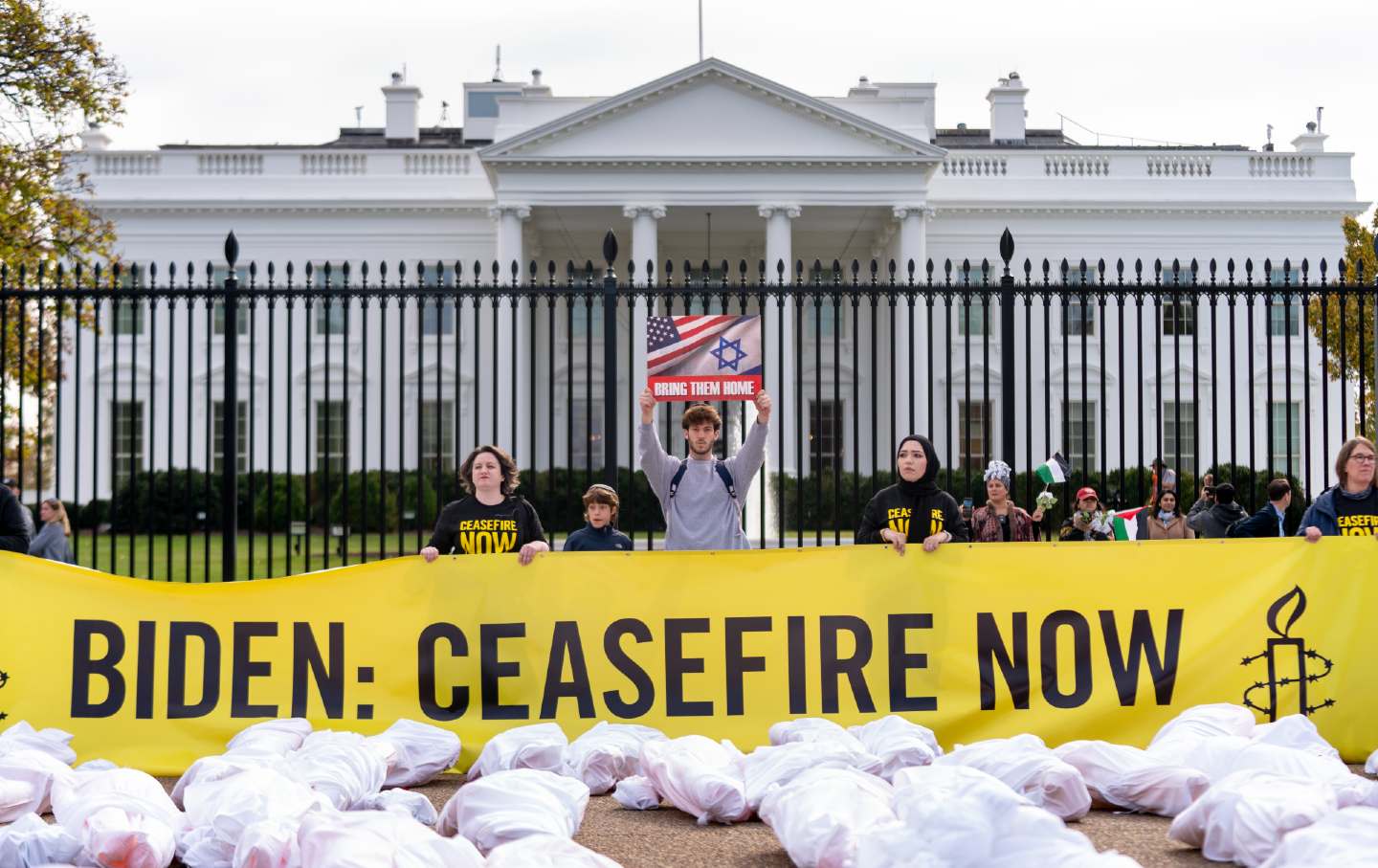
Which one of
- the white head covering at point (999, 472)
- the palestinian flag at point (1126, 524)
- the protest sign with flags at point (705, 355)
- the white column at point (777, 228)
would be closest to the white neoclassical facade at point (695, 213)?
the white column at point (777, 228)

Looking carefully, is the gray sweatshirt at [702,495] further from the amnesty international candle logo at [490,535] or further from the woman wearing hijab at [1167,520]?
the woman wearing hijab at [1167,520]

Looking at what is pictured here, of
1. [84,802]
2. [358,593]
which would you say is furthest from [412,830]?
[358,593]

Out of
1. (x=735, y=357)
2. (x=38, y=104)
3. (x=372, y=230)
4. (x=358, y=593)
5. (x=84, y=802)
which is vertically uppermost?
(x=372, y=230)

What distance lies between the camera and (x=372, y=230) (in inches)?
1523

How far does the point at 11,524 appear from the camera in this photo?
23.7 ft

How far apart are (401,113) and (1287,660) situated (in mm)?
43947

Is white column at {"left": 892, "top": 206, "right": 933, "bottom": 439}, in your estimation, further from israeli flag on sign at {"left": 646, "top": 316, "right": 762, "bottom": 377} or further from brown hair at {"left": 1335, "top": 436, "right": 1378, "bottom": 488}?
brown hair at {"left": 1335, "top": 436, "right": 1378, "bottom": 488}

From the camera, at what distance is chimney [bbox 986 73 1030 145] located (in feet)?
152

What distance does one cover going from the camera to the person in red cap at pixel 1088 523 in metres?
11.1

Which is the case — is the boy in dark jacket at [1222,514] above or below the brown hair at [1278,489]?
below

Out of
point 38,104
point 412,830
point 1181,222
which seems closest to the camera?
point 412,830

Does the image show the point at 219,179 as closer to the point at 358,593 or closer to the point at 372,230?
the point at 372,230

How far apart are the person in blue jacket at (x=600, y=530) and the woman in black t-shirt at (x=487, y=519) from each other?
40 centimetres

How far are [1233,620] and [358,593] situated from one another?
4.07 metres
